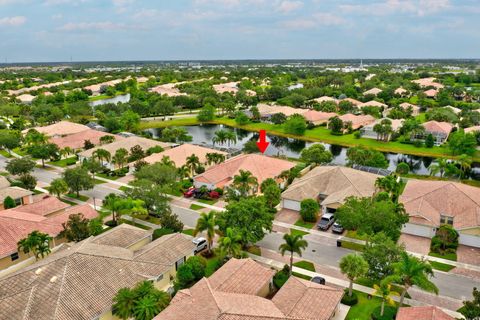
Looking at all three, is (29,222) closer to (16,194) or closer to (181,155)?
(16,194)

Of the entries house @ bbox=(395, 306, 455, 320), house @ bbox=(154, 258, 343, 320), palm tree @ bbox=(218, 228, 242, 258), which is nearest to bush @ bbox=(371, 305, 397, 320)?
house @ bbox=(395, 306, 455, 320)

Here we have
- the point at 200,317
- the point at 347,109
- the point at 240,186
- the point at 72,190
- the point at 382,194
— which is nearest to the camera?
the point at 200,317

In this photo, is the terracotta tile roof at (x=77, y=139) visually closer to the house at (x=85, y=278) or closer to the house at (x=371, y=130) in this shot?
the house at (x=85, y=278)

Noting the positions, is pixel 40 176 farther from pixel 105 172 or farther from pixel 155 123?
pixel 155 123

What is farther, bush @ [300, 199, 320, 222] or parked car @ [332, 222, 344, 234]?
bush @ [300, 199, 320, 222]

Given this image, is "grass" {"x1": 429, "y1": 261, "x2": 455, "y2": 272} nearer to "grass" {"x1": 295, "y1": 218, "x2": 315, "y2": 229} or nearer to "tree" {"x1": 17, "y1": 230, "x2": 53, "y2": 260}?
"grass" {"x1": 295, "y1": 218, "x2": 315, "y2": 229}

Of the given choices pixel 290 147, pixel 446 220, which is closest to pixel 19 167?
pixel 290 147

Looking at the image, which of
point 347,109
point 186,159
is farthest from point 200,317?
point 347,109
